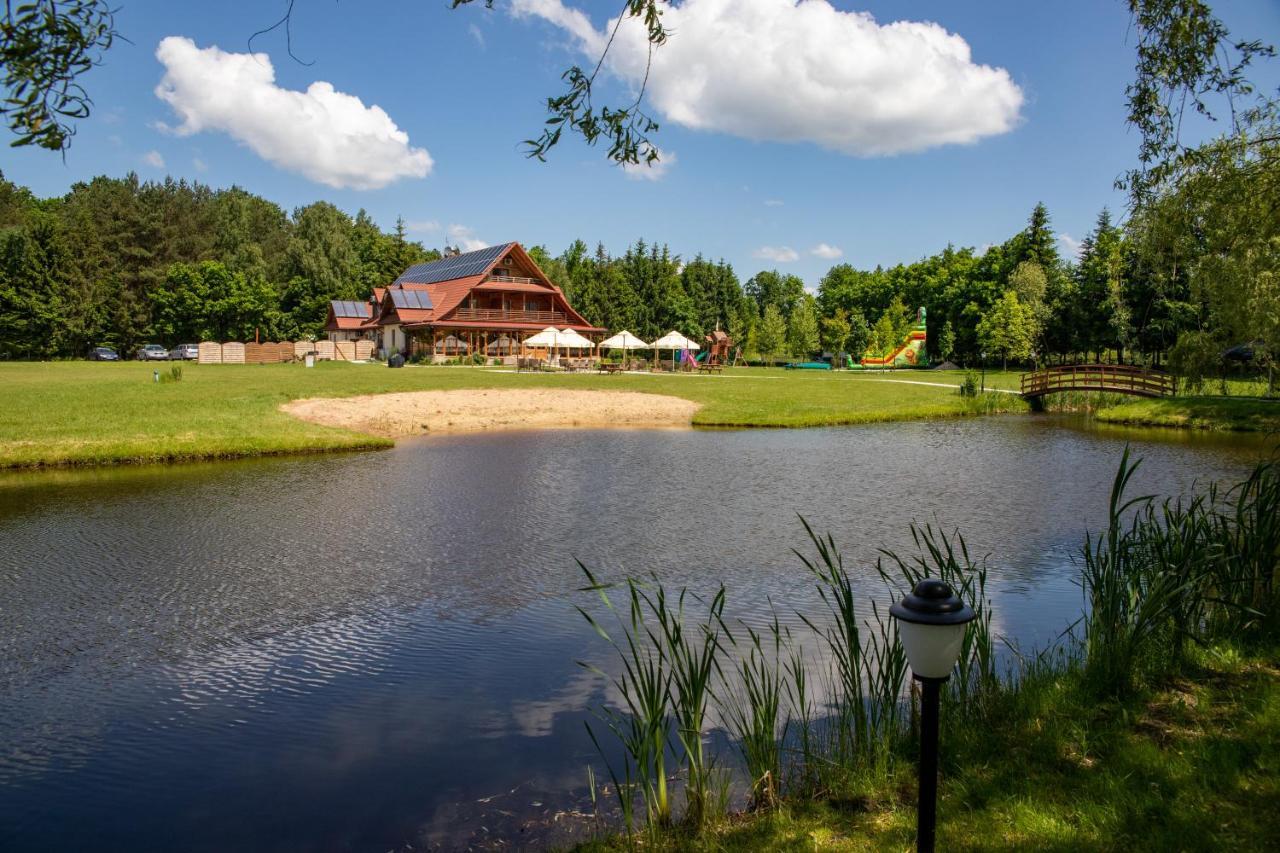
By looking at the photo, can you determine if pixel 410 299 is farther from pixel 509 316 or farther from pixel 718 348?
pixel 718 348

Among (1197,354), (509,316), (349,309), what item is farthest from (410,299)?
(1197,354)

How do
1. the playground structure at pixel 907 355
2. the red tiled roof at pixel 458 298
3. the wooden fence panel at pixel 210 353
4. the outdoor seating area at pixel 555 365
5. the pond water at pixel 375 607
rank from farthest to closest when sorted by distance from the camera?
the playground structure at pixel 907 355 → the wooden fence panel at pixel 210 353 → the red tiled roof at pixel 458 298 → the outdoor seating area at pixel 555 365 → the pond water at pixel 375 607

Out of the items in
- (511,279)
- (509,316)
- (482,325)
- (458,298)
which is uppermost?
(511,279)

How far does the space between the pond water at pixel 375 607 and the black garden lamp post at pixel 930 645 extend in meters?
2.20

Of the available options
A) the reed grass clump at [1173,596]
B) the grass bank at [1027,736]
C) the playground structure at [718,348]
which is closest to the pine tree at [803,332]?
the playground structure at [718,348]

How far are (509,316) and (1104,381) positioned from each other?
36525mm

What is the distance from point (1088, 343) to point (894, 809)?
61165mm

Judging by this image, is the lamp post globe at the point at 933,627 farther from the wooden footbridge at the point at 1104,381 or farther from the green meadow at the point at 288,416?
the wooden footbridge at the point at 1104,381

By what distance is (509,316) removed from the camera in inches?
2205

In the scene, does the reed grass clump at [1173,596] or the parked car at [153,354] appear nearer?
the reed grass clump at [1173,596]

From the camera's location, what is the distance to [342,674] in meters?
7.12

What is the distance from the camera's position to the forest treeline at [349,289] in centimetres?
5672

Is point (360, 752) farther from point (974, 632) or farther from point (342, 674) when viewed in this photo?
point (974, 632)

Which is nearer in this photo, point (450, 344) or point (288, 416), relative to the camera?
point (288, 416)
